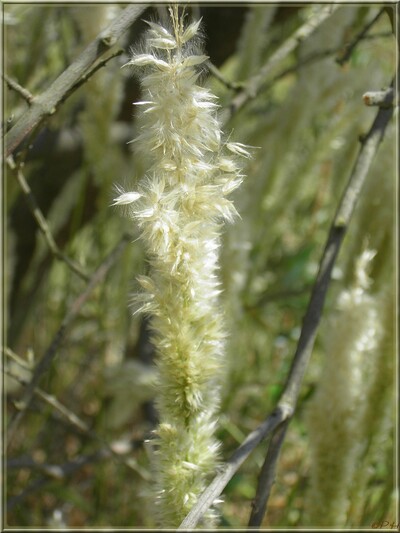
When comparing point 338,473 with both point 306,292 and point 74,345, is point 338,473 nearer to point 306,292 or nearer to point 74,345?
point 306,292

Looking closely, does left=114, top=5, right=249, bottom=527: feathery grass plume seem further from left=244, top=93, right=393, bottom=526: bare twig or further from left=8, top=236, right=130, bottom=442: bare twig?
left=8, top=236, right=130, bottom=442: bare twig

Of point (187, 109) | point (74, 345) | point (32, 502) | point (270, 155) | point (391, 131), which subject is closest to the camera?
point (187, 109)

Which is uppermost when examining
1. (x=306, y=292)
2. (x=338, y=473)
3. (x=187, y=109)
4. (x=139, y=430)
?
(x=187, y=109)

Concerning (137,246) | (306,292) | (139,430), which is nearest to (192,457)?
(137,246)

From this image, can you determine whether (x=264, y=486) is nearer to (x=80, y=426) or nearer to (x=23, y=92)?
(x=23, y=92)

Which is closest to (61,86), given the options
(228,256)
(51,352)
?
(51,352)

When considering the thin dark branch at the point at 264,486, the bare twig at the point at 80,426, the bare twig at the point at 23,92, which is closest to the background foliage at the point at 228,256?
the bare twig at the point at 80,426

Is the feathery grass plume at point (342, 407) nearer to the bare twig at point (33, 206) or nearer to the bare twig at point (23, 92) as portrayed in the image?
the bare twig at point (33, 206)

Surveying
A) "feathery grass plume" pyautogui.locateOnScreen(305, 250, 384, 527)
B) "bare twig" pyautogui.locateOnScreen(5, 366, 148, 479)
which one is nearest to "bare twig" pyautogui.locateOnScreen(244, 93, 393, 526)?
"feathery grass plume" pyautogui.locateOnScreen(305, 250, 384, 527)
